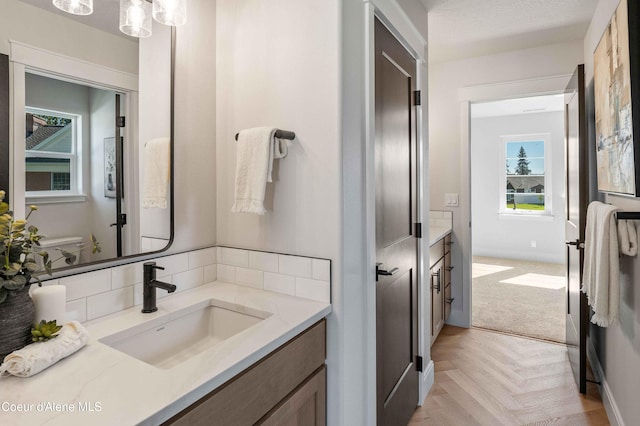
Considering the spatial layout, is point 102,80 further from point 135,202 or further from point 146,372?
point 146,372

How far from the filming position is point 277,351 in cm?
102

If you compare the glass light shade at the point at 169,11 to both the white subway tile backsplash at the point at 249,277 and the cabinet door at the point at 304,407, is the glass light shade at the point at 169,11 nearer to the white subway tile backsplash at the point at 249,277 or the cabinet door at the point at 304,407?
the white subway tile backsplash at the point at 249,277

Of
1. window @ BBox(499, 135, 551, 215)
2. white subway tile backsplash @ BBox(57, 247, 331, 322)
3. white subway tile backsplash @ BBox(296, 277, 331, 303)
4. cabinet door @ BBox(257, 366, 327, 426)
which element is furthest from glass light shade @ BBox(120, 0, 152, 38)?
window @ BBox(499, 135, 551, 215)

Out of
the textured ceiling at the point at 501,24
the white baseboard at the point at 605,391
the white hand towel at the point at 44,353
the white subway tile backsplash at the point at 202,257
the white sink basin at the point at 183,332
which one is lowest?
the white baseboard at the point at 605,391

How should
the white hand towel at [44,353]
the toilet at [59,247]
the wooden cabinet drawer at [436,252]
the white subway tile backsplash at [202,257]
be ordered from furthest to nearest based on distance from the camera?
the wooden cabinet drawer at [436,252]
the white subway tile backsplash at [202,257]
the toilet at [59,247]
the white hand towel at [44,353]

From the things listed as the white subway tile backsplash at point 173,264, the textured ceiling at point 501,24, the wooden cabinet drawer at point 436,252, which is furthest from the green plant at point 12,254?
the textured ceiling at point 501,24

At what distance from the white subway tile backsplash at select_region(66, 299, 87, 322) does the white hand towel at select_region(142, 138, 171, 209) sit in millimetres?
385

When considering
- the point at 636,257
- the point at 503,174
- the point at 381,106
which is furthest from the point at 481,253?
the point at 381,106

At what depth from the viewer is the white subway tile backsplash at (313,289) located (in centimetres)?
131

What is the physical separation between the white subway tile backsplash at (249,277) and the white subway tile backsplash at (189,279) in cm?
16

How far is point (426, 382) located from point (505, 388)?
517 millimetres

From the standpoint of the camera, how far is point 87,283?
1.15 meters

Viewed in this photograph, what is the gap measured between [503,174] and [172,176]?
6102mm

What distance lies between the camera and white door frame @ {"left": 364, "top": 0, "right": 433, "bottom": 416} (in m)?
1.42
